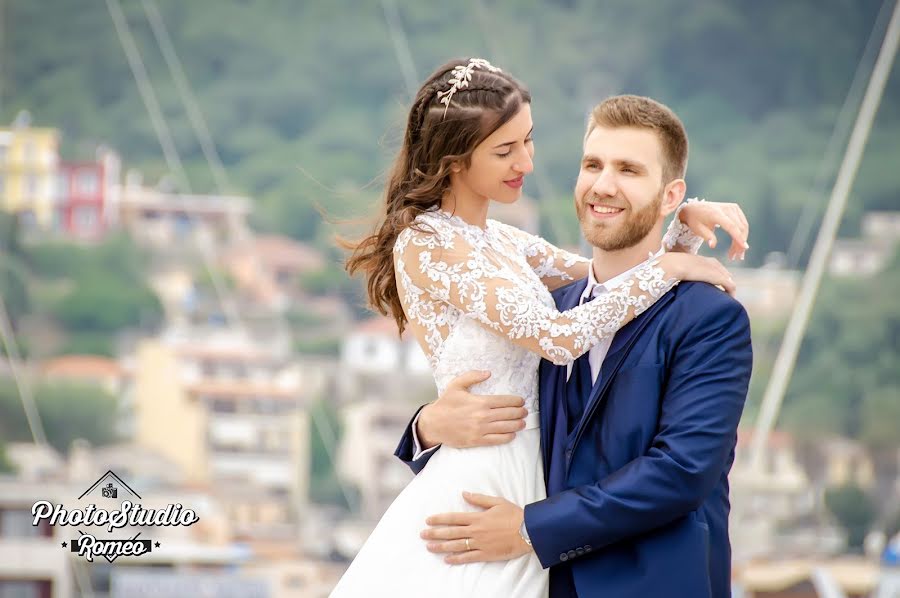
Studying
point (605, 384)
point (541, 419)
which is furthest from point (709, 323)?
point (541, 419)

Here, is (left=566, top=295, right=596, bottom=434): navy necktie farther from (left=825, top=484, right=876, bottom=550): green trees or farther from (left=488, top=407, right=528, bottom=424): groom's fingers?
(left=825, top=484, right=876, bottom=550): green trees

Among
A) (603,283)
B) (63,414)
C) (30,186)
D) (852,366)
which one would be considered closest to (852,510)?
(852,366)

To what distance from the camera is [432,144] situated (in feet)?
7.67

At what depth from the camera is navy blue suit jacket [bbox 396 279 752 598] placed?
2.04 meters

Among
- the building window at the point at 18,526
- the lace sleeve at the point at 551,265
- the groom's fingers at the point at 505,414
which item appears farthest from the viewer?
the building window at the point at 18,526

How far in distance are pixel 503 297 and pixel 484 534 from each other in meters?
0.44

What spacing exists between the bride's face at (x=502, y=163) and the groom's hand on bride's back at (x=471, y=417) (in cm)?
37

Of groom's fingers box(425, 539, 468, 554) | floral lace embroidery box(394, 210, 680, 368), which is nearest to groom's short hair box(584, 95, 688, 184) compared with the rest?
floral lace embroidery box(394, 210, 680, 368)

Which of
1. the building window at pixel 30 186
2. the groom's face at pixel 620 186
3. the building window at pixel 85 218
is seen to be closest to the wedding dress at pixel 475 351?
the groom's face at pixel 620 186

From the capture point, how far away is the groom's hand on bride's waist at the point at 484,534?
2.15 metres

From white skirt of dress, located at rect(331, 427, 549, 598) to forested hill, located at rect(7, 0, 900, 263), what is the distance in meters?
3.98

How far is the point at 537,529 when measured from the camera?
6.86 ft

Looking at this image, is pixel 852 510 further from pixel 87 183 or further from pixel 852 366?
pixel 87 183

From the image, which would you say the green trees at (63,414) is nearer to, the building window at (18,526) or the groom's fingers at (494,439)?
the building window at (18,526)
